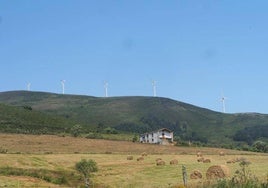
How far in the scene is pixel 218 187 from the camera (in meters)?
20.5

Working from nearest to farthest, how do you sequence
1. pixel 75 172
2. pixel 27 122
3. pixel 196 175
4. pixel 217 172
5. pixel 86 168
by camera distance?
pixel 217 172 → pixel 196 175 → pixel 86 168 → pixel 75 172 → pixel 27 122

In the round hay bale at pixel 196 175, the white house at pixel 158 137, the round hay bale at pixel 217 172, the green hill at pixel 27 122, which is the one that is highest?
the green hill at pixel 27 122

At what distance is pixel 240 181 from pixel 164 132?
13053 cm

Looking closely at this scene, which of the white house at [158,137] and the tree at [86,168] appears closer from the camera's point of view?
the tree at [86,168]

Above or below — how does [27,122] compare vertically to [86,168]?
above

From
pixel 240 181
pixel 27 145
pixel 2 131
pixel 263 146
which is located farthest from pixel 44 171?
pixel 263 146

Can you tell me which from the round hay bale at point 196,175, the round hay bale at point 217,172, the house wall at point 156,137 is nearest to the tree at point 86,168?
the round hay bale at point 196,175

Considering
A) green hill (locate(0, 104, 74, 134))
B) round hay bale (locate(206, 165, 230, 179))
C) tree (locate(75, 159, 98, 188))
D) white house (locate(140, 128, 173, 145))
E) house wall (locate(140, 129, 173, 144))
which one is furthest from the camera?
house wall (locate(140, 129, 173, 144))

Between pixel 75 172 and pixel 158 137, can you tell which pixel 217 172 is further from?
pixel 158 137

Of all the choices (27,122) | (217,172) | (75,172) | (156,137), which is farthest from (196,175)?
(156,137)

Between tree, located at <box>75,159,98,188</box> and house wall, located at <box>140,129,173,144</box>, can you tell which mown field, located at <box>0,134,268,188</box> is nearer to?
tree, located at <box>75,159,98,188</box>

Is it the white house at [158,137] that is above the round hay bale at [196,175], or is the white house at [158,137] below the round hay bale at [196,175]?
above

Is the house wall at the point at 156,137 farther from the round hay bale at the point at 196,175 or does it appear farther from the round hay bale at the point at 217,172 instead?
the round hay bale at the point at 217,172

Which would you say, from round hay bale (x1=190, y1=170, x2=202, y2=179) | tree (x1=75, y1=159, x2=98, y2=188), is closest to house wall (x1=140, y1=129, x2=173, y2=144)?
tree (x1=75, y1=159, x2=98, y2=188)
